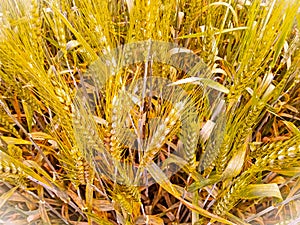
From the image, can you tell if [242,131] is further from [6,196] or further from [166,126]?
[6,196]

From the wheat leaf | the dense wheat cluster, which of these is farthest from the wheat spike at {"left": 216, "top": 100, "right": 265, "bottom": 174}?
the wheat leaf

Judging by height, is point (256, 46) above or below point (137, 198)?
above

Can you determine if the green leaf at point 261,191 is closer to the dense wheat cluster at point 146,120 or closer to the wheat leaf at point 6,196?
the dense wheat cluster at point 146,120

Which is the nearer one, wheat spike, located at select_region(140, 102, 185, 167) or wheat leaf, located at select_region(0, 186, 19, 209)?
wheat spike, located at select_region(140, 102, 185, 167)

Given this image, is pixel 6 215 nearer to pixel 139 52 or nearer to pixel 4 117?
pixel 4 117

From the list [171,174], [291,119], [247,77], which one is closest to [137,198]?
[171,174]

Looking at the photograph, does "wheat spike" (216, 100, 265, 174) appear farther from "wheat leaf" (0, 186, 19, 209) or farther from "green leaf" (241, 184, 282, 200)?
"wheat leaf" (0, 186, 19, 209)

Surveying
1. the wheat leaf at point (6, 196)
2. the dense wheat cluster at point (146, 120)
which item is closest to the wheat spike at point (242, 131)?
the dense wheat cluster at point (146, 120)

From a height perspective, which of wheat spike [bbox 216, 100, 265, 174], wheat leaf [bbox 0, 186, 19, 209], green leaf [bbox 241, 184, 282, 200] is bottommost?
wheat leaf [bbox 0, 186, 19, 209]

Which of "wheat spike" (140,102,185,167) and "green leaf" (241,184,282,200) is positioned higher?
"wheat spike" (140,102,185,167)

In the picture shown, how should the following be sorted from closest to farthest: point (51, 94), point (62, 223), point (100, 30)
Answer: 1. point (51, 94)
2. point (100, 30)
3. point (62, 223)
